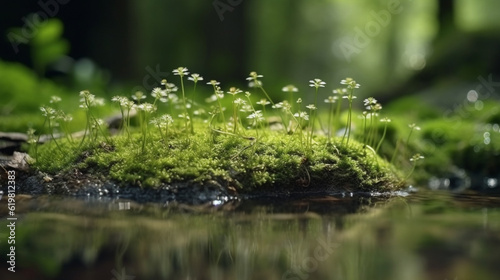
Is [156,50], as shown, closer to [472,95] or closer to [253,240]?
[472,95]

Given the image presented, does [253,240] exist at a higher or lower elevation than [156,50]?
lower

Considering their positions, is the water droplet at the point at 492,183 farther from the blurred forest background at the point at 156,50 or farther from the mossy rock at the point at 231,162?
the blurred forest background at the point at 156,50

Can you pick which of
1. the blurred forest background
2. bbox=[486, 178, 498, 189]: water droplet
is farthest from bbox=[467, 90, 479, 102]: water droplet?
bbox=[486, 178, 498, 189]: water droplet

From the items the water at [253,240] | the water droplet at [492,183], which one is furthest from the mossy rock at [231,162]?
the water droplet at [492,183]

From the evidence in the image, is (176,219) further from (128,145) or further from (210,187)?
(128,145)

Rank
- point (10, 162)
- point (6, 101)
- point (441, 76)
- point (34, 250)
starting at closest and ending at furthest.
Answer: point (34, 250) < point (10, 162) < point (6, 101) < point (441, 76)

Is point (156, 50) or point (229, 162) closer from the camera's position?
point (229, 162)

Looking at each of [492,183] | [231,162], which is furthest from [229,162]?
[492,183]

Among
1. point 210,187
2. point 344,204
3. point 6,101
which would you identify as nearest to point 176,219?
point 210,187
